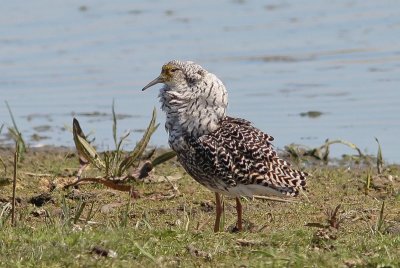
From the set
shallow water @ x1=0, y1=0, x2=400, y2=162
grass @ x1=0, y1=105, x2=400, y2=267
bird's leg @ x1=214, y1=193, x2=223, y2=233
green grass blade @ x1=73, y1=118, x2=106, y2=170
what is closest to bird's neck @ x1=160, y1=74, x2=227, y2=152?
bird's leg @ x1=214, y1=193, x2=223, y2=233

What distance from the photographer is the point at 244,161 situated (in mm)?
7754

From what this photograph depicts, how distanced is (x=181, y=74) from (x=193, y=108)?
0.38 meters

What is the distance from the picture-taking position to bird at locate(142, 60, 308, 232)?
7738mm

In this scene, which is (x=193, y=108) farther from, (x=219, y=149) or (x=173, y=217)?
(x=173, y=217)

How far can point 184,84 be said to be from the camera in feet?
27.2

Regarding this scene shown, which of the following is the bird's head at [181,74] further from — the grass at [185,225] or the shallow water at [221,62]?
the shallow water at [221,62]

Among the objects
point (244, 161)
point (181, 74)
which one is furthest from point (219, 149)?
point (181, 74)

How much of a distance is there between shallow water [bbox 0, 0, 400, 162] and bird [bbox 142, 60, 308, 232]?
3.28m

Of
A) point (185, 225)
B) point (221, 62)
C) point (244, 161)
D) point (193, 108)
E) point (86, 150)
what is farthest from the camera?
point (221, 62)

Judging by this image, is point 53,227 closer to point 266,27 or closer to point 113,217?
point 113,217

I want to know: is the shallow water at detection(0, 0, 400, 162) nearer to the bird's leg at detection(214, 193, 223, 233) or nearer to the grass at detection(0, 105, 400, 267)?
the grass at detection(0, 105, 400, 267)

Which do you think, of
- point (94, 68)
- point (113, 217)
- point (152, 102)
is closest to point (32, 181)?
point (113, 217)

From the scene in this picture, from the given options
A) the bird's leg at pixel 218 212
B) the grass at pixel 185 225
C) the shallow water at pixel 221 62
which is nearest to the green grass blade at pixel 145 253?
the grass at pixel 185 225

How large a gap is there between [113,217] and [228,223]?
83 cm
